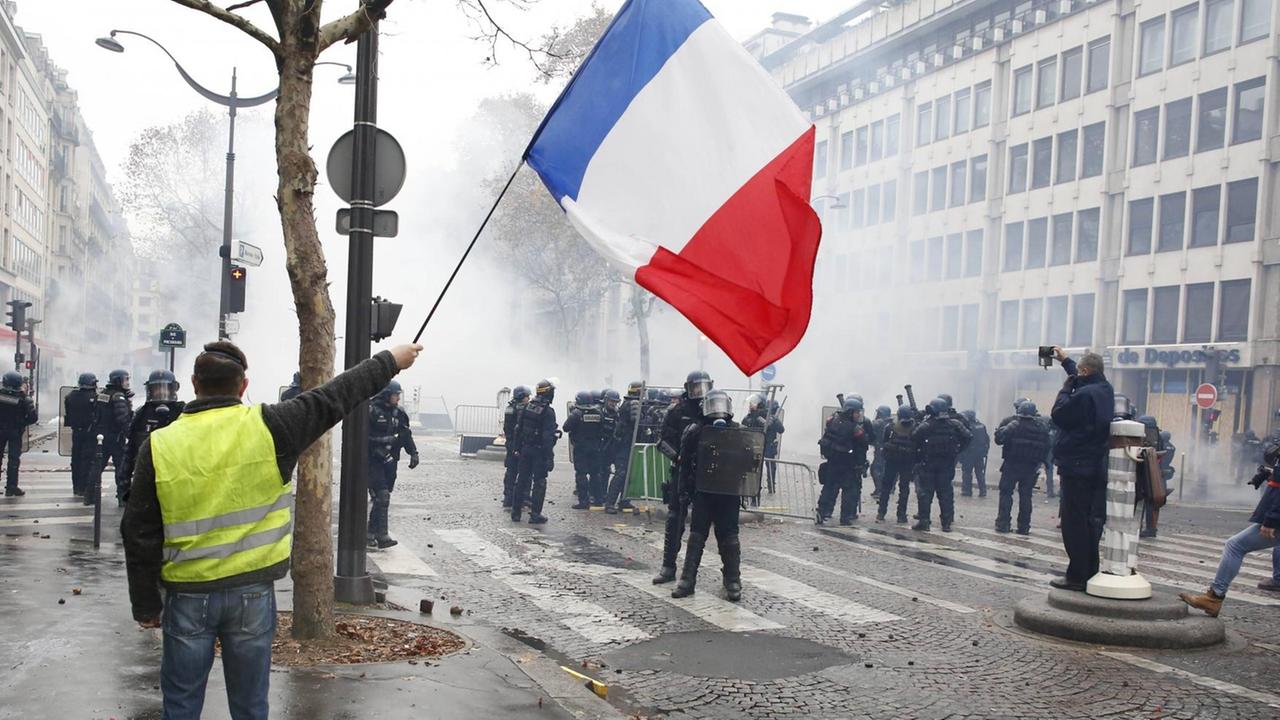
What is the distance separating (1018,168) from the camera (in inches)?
1635

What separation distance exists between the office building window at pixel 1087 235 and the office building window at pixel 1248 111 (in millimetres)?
5752

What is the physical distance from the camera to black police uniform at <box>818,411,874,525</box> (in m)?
14.0

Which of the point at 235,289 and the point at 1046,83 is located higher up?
the point at 1046,83

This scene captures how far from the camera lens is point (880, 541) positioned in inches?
495

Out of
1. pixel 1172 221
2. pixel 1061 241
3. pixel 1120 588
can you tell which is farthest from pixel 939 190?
pixel 1120 588

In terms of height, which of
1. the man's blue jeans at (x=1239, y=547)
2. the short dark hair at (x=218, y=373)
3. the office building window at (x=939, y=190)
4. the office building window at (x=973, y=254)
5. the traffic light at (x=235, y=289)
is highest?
the office building window at (x=939, y=190)

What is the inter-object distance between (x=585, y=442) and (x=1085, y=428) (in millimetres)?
7756

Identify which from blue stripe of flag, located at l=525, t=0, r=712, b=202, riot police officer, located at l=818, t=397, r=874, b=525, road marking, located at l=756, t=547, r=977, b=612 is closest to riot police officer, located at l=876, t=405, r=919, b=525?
riot police officer, located at l=818, t=397, r=874, b=525

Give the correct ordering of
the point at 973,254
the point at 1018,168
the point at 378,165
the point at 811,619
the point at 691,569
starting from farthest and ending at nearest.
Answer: the point at 973,254
the point at 1018,168
the point at 691,569
the point at 811,619
the point at 378,165

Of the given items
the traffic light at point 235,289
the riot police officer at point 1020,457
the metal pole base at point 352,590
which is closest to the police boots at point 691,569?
the metal pole base at point 352,590

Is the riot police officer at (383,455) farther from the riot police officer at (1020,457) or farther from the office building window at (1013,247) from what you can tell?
the office building window at (1013,247)

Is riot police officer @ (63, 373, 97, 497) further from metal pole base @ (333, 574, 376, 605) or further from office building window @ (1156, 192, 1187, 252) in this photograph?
office building window @ (1156, 192, 1187, 252)

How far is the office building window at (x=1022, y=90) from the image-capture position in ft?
135

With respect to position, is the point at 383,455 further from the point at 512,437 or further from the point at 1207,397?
the point at 1207,397
